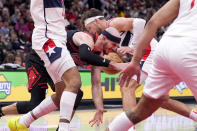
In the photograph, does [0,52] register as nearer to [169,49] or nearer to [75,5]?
[75,5]

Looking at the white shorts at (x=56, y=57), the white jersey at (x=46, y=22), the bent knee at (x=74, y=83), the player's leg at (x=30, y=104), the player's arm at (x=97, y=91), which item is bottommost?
the player's leg at (x=30, y=104)

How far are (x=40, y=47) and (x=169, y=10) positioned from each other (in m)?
2.09

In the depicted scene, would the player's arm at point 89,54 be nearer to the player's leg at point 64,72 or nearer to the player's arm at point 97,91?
the player's leg at point 64,72

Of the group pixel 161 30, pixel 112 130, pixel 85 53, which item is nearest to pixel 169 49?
pixel 112 130

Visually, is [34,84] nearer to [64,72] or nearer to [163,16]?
[64,72]

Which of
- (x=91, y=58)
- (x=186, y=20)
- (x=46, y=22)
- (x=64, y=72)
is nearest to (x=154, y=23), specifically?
(x=186, y=20)

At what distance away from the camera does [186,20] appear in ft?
8.85

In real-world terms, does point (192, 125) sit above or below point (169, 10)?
below

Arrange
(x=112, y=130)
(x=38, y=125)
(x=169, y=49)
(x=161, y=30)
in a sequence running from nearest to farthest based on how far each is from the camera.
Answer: (x=169, y=49) < (x=112, y=130) < (x=38, y=125) < (x=161, y=30)

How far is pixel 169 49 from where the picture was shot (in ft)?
8.75

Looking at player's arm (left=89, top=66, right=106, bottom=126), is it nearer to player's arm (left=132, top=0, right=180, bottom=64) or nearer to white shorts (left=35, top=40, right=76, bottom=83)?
white shorts (left=35, top=40, right=76, bottom=83)

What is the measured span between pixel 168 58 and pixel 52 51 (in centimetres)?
202

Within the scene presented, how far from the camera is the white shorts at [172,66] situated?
259 cm

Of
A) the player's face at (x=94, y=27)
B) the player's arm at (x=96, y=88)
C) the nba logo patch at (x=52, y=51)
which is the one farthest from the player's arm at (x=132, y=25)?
the nba logo patch at (x=52, y=51)
